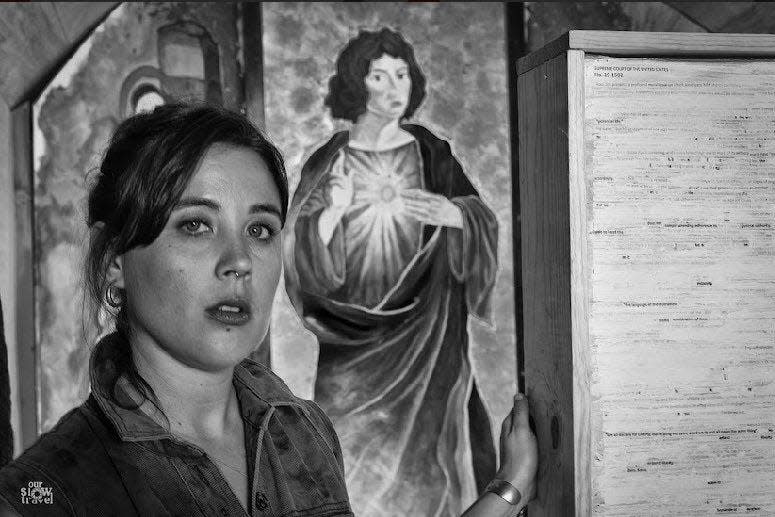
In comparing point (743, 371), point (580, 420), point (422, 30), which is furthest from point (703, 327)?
point (422, 30)

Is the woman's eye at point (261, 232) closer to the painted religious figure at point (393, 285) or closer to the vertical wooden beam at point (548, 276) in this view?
the vertical wooden beam at point (548, 276)

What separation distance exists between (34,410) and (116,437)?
8.05ft

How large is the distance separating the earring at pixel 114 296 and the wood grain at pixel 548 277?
24.5 inches

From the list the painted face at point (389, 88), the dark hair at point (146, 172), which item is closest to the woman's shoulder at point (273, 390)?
the dark hair at point (146, 172)

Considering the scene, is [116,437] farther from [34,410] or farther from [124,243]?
[34,410]

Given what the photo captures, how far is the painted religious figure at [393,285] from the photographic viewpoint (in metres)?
3.70

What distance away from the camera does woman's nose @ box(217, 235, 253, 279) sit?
1.23 metres

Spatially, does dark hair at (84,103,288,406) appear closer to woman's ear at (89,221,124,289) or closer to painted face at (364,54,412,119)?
woman's ear at (89,221,124,289)

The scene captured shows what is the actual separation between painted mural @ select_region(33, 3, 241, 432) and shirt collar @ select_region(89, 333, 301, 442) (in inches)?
81.7

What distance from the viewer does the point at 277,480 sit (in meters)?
1.34

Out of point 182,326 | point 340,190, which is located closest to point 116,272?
point 182,326

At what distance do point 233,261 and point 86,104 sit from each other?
251cm

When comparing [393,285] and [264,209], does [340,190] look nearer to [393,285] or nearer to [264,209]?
[393,285]

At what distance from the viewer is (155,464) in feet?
3.94
